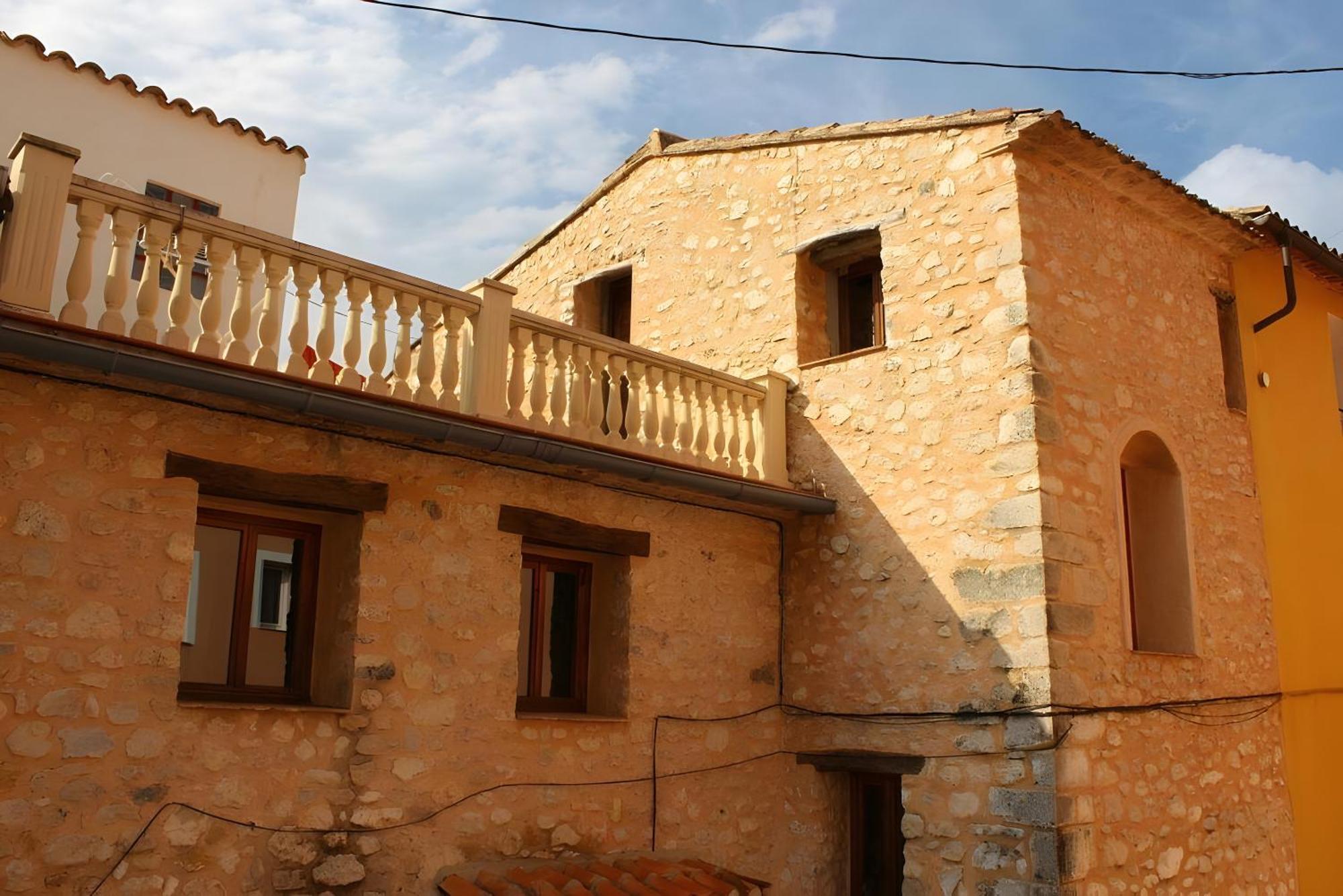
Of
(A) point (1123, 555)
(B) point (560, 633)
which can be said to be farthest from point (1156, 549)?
(B) point (560, 633)

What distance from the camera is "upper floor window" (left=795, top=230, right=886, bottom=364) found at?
888 cm

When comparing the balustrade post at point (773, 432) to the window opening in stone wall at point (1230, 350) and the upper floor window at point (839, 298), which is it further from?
the window opening in stone wall at point (1230, 350)

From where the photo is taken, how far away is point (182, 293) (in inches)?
226

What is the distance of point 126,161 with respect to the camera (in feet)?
32.3

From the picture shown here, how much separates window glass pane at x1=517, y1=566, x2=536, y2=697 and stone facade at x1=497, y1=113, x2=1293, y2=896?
1997 mm

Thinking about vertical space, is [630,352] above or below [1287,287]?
below

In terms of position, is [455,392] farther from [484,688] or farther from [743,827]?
[743,827]

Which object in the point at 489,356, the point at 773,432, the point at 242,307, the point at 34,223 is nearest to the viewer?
the point at 34,223

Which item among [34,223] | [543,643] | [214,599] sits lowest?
[543,643]

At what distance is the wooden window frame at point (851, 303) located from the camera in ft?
29.3

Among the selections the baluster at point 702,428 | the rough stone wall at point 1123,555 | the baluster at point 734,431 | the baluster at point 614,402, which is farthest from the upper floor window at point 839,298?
the baluster at point 614,402

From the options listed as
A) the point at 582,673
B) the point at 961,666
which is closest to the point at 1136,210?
the point at 961,666

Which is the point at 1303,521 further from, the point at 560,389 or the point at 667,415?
the point at 560,389

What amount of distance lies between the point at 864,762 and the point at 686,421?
2.53m
